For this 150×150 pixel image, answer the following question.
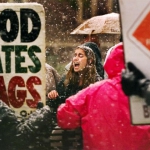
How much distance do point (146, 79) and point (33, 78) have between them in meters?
1.39

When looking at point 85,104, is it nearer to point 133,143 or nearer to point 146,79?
point 133,143

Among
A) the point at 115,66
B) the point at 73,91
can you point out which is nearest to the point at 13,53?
the point at 73,91

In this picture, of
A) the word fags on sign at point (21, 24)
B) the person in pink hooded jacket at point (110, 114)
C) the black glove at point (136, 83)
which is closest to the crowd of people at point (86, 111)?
the person in pink hooded jacket at point (110, 114)

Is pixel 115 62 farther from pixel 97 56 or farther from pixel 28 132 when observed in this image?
pixel 28 132

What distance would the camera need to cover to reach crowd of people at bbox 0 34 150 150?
3.50 m

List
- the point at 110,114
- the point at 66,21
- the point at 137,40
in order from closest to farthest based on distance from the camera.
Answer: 1. the point at 137,40
2. the point at 110,114
3. the point at 66,21

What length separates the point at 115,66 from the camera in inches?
137

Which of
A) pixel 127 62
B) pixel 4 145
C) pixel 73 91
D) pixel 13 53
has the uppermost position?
pixel 127 62

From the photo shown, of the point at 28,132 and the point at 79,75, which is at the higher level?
the point at 79,75

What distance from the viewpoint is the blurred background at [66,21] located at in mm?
3729

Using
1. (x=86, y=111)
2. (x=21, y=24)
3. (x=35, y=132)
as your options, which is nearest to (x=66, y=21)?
(x=21, y=24)

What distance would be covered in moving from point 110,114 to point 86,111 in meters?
0.16

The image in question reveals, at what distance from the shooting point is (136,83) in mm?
2621

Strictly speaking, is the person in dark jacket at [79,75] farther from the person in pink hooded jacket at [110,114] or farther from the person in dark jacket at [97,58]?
the person in pink hooded jacket at [110,114]
